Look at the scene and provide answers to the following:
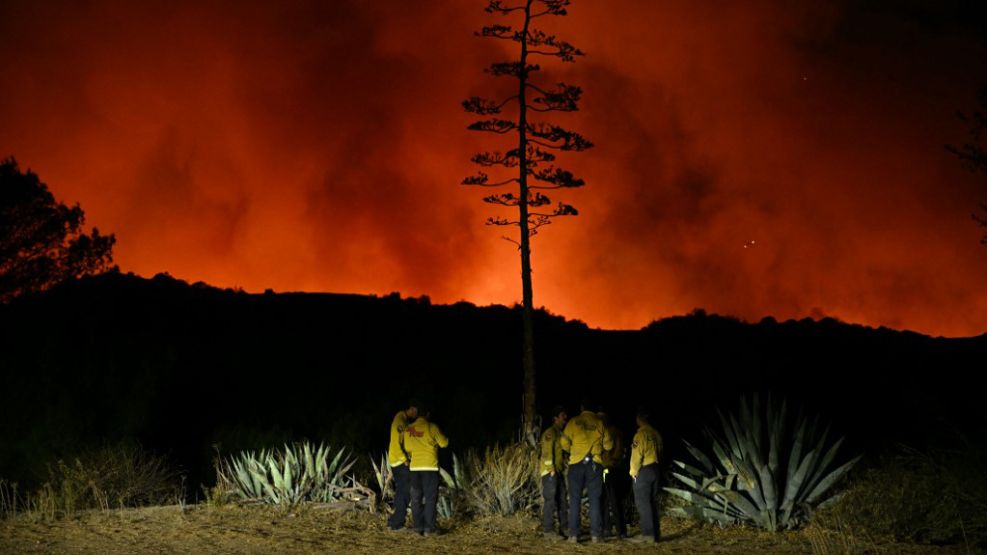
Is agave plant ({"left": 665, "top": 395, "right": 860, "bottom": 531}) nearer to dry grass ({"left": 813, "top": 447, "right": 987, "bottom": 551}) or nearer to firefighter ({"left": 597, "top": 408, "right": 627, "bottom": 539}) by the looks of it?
dry grass ({"left": 813, "top": 447, "right": 987, "bottom": 551})

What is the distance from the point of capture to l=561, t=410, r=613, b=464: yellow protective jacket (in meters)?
13.3

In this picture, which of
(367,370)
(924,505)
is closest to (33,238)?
(367,370)

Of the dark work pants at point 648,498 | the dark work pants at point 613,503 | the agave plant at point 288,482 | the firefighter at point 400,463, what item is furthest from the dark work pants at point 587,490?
the agave plant at point 288,482

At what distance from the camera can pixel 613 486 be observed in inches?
545

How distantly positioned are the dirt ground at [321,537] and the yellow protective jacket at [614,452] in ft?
3.24

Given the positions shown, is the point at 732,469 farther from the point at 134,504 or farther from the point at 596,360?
the point at 596,360

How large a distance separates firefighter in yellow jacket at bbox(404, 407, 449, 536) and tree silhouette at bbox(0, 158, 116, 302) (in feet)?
98.6

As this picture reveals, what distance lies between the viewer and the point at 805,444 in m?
15.1

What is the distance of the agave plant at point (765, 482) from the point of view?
14.2 m

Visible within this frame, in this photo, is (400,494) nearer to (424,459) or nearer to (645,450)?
(424,459)

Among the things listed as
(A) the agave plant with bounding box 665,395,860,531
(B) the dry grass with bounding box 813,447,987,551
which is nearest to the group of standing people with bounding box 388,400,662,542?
(A) the agave plant with bounding box 665,395,860,531

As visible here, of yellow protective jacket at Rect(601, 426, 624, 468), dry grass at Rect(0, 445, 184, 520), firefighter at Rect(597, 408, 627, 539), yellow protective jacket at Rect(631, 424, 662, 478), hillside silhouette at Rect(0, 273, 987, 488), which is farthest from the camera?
hillside silhouette at Rect(0, 273, 987, 488)

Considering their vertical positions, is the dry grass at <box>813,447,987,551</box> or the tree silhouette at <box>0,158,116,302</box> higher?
the tree silhouette at <box>0,158,116,302</box>

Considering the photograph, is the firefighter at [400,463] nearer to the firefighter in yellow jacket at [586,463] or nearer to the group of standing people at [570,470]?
the group of standing people at [570,470]
